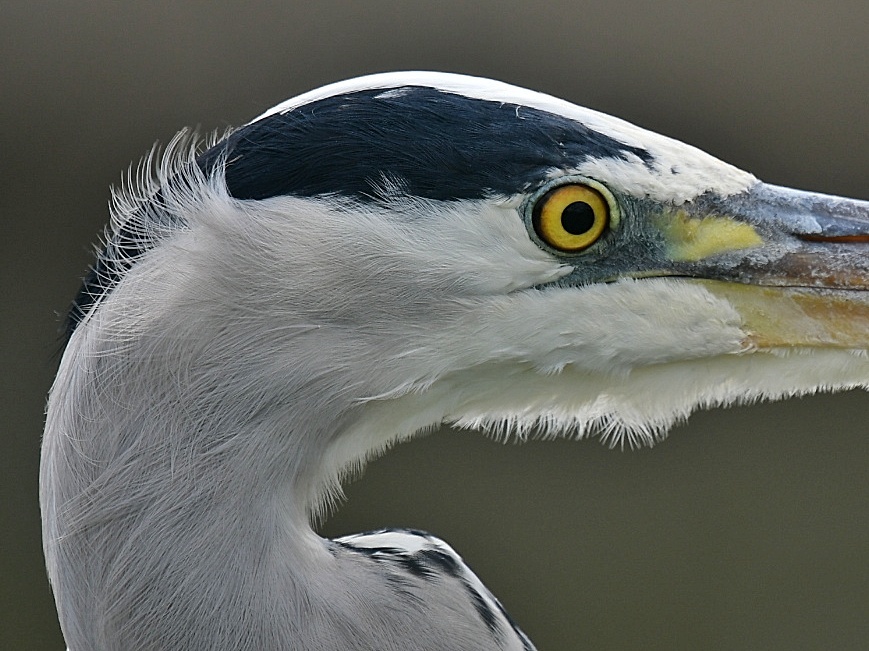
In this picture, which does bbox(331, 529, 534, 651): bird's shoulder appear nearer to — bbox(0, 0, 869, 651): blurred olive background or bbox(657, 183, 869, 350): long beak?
bbox(657, 183, 869, 350): long beak

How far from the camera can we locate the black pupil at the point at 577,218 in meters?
1.13

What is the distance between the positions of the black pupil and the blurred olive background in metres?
2.20

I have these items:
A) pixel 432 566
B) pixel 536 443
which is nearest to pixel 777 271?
pixel 432 566

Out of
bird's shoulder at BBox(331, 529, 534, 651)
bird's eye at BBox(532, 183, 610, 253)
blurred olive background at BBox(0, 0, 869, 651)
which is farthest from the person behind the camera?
blurred olive background at BBox(0, 0, 869, 651)

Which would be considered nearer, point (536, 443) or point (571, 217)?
point (571, 217)

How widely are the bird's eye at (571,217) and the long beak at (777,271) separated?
0.26ft

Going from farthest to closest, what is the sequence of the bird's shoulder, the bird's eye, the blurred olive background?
the blurred olive background → the bird's shoulder → the bird's eye

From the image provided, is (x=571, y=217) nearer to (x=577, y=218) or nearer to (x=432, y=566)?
(x=577, y=218)

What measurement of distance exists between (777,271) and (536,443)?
2.63m

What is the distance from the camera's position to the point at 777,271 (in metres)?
1.19

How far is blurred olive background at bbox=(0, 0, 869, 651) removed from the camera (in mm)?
3373

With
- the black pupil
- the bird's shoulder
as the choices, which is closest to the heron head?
the black pupil

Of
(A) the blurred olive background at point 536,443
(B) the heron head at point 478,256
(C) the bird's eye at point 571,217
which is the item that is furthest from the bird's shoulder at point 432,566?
(A) the blurred olive background at point 536,443

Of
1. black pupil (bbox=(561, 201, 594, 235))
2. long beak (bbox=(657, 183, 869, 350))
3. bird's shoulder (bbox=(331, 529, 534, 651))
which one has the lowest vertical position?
bird's shoulder (bbox=(331, 529, 534, 651))
